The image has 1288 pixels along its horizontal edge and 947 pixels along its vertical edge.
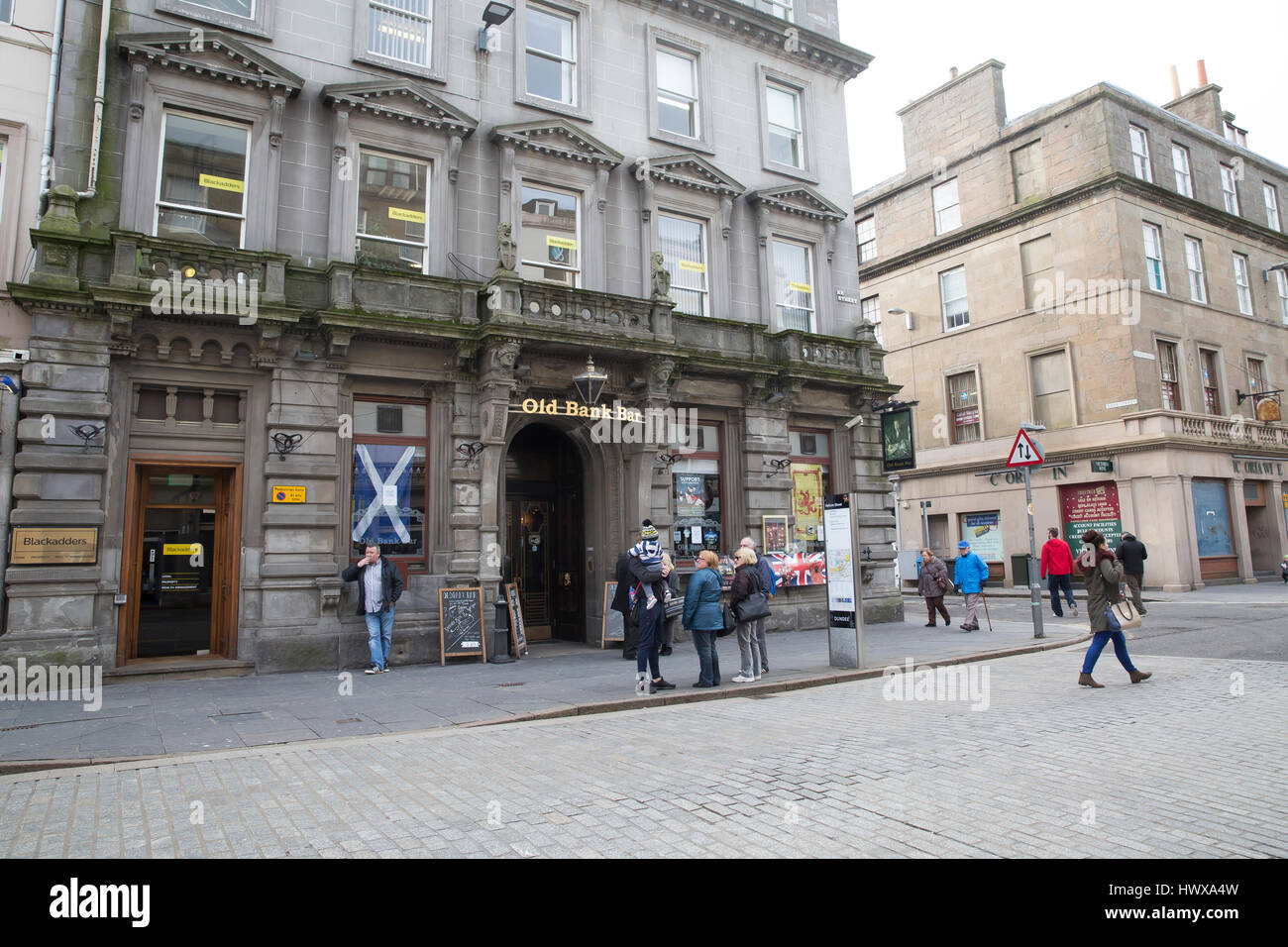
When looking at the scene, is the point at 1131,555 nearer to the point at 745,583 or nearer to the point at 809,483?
the point at 809,483

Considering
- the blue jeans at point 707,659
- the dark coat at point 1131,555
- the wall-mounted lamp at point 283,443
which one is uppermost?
the wall-mounted lamp at point 283,443

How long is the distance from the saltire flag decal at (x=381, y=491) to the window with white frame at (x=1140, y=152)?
95.3 feet

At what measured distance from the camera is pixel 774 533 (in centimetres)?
1822

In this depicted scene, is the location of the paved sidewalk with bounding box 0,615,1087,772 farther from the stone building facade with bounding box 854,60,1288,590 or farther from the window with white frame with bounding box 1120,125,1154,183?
the window with white frame with bounding box 1120,125,1154,183

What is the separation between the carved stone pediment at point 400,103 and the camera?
14.5m

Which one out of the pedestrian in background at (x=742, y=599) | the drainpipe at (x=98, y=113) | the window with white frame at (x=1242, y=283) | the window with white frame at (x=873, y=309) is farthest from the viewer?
the window with white frame at (x=873, y=309)

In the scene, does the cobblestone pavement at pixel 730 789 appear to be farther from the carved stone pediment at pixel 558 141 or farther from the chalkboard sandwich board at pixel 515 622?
the carved stone pediment at pixel 558 141

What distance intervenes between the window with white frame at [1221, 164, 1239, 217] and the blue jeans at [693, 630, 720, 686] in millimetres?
34471

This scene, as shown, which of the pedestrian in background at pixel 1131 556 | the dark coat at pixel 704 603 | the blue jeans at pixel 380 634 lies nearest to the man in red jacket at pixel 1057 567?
the pedestrian in background at pixel 1131 556

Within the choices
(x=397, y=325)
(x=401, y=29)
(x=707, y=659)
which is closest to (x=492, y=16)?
(x=401, y=29)

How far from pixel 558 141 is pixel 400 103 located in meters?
3.26

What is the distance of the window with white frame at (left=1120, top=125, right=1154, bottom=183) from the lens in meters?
29.5

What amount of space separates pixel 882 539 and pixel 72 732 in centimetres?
1680

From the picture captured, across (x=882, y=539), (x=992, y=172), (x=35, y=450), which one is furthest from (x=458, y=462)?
(x=992, y=172)
